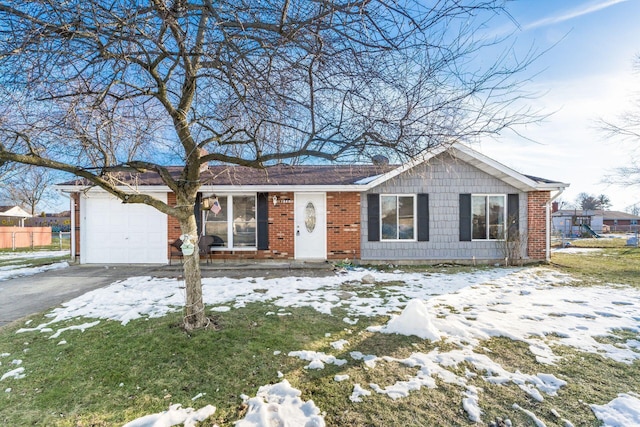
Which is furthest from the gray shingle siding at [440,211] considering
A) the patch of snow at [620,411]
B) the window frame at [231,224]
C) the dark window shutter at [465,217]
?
the patch of snow at [620,411]

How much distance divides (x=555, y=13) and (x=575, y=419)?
11.7ft

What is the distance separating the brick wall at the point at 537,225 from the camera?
9.62 meters

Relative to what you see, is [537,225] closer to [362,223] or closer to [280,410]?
[362,223]

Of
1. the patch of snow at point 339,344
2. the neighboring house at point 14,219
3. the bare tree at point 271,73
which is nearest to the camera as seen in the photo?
the bare tree at point 271,73

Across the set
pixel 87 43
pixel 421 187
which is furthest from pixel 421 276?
pixel 87 43

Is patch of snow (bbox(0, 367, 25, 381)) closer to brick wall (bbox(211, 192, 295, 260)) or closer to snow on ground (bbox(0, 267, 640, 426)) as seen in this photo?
snow on ground (bbox(0, 267, 640, 426))

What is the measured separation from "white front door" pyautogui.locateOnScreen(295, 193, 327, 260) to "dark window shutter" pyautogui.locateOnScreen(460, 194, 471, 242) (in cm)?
458

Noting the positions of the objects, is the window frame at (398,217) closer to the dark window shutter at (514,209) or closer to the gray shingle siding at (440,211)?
the gray shingle siding at (440,211)

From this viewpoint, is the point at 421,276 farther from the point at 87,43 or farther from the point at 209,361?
the point at 87,43

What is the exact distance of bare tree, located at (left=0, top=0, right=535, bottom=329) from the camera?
220cm

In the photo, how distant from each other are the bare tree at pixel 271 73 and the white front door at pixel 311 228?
5862mm

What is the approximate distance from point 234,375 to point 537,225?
34.9ft

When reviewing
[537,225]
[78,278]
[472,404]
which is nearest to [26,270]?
[78,278]

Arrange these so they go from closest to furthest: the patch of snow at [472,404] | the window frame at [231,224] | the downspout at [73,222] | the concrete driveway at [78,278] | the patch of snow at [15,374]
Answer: the patch of snow at [472,404], the patch of snow at [15,374], the concrete driveway at [78,278], the downspout at [73,222], the window frame at [231,224]
